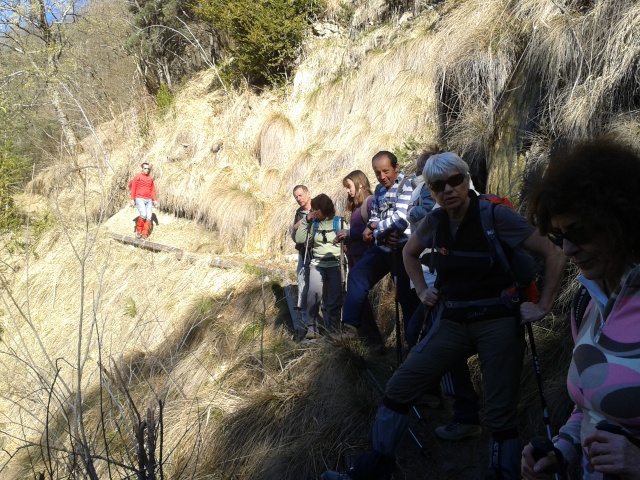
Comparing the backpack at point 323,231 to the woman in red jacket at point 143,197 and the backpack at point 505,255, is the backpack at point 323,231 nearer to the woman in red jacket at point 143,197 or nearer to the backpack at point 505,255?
the backpack at point 505,255

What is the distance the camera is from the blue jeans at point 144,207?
12961 millimetres

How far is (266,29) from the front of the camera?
13516 mm

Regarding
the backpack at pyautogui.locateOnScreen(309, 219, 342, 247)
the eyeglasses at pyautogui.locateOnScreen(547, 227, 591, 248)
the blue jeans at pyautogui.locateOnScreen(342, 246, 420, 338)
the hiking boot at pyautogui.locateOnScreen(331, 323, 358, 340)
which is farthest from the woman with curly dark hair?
the backpack at pyautogui.locateOnScreen(309, 219, 342, 247)

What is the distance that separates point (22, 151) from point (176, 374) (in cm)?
1172

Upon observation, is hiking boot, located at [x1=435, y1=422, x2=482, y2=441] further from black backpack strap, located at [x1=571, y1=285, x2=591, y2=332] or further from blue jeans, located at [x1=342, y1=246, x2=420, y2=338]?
black backpack strap, located at [x1=571, y1=285, x2=591, y2=332]

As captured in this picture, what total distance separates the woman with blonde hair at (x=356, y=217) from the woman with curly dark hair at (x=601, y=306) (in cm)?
362

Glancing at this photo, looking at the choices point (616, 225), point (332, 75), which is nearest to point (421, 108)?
point (332, 75)

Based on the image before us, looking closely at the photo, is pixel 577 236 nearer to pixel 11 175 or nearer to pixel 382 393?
pixel 382 393

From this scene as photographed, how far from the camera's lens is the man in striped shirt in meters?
4.80

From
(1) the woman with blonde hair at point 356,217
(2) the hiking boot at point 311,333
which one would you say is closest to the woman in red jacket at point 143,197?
(2) the hiking boot at point 311,333

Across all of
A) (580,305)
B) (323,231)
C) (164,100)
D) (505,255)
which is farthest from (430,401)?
(164,100)

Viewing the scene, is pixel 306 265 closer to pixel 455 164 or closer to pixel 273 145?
pixel 455 164

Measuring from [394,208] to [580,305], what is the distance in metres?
2.91

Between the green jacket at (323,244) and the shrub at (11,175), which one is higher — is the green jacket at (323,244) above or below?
below
